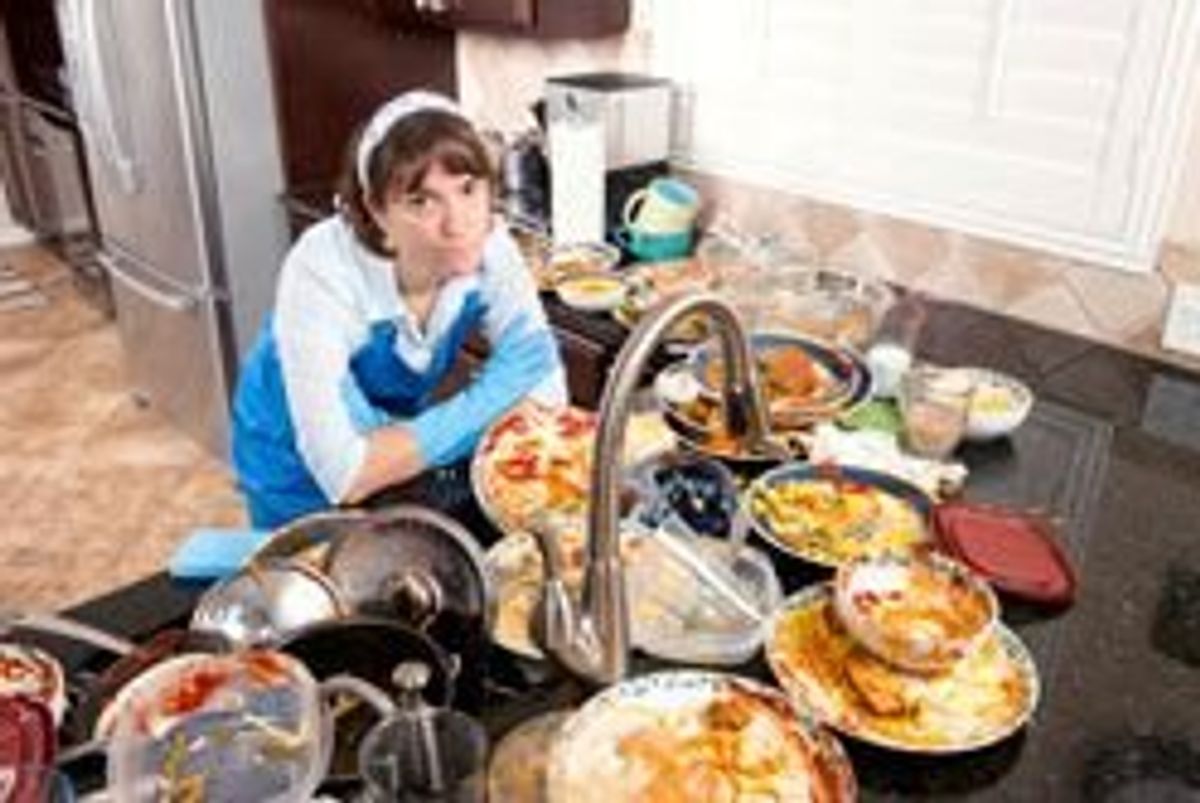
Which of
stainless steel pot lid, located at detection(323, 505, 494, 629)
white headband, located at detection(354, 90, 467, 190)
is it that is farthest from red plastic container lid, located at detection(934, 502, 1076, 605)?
white headband, located at detection(354, 90, 467, 190)

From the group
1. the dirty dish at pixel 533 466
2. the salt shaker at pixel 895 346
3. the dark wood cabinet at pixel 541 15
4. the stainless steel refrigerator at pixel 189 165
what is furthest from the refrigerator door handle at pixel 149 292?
the salt shaker at pixel 895 346

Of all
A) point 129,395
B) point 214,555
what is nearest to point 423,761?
point 214,555

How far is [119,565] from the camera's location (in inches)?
103

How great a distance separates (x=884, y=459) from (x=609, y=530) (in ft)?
2.08

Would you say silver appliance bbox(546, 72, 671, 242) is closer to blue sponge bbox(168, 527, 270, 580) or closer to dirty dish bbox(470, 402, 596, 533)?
dirty dish bbox(470, 402, 596, 533)

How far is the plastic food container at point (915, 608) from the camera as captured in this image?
2.98 feet

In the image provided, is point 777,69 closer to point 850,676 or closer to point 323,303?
point 323,303

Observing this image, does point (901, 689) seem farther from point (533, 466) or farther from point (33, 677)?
point (33, 677)

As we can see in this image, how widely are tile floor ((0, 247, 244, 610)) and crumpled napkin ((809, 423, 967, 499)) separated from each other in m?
1.97

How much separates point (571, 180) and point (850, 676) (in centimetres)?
157

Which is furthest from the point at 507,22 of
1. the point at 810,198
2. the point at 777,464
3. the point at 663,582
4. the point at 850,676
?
the point at 850,676

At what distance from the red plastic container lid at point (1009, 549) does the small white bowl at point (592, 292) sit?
0.95m

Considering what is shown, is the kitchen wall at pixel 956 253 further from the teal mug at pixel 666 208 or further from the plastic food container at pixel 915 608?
the plastic food container at pixel 915 608

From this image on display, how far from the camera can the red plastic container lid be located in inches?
42.1
